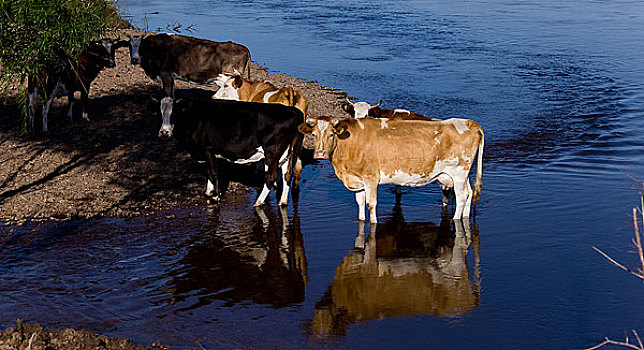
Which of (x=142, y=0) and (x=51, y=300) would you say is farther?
(x=142, y=0)

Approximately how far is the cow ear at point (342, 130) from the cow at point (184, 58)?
21.5 ft

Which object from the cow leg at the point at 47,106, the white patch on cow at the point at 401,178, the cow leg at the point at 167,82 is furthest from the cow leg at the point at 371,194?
the cow leg at the point at 167,82

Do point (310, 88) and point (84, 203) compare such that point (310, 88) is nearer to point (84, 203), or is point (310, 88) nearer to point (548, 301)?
point (84, 203)

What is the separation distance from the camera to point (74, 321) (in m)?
6.90

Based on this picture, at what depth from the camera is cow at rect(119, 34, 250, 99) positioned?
51.0 ft

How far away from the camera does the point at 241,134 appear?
408 inches

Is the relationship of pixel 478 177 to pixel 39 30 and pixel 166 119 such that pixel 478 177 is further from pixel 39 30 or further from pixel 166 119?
pixel 39 30

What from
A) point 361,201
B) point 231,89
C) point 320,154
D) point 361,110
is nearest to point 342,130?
point 320,154

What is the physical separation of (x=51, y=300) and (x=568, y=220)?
6.59 meters

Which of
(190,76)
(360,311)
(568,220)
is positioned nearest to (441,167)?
(568,220)

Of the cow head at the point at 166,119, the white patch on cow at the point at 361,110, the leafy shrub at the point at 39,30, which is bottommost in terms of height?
the cow head at the point at 166,119

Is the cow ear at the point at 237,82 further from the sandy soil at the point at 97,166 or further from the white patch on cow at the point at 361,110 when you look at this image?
the white patch on cow at the point at 361,110

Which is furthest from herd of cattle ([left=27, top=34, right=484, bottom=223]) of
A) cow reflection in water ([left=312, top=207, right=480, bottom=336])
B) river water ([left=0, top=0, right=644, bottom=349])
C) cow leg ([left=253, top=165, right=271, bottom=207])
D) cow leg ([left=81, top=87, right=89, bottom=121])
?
cow leg ([left=81, top=87, right=89, bottom=121])

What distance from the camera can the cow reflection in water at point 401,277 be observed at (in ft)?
23.9
